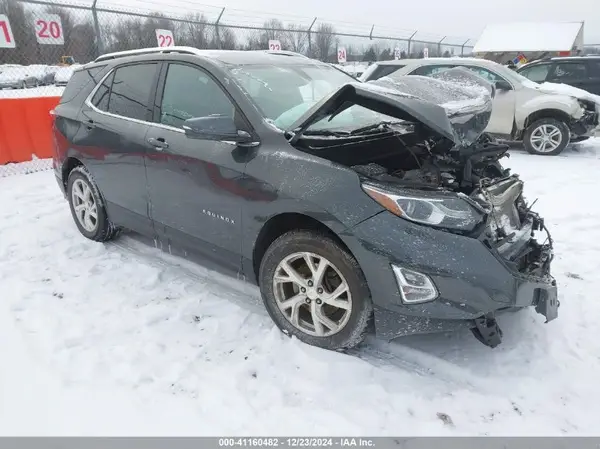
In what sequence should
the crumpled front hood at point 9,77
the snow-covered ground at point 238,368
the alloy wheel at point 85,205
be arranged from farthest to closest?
the crumpled front hood at point 9,77 < the alloy wheel at point 85,205 < the snow-covered ground at point 238,368

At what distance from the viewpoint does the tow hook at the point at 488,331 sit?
2.42 metres

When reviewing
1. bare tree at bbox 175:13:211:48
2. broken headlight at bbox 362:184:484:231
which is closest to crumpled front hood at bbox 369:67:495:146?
broken headlight at bbox 362:184:484:231

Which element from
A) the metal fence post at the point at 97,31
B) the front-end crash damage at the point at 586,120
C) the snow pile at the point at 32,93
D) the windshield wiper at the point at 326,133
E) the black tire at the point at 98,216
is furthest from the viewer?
the metal fence post at the point at 97,31

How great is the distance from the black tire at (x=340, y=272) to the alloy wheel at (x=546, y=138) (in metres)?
7.18

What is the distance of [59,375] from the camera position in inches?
103

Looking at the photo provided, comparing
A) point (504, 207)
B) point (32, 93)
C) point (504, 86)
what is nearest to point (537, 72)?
point (504, 86)

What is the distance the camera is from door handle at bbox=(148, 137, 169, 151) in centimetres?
335

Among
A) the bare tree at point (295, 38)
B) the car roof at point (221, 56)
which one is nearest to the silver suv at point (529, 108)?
the car roof at point (221, 56)

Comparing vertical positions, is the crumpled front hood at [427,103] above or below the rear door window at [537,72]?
above

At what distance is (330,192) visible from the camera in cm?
253

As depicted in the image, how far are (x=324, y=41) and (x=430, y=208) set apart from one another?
17.8 m

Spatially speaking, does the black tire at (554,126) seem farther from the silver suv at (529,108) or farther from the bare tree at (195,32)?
the bare tree at (195,32)

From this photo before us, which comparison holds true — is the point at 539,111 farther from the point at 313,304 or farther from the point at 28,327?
the point at 28,327

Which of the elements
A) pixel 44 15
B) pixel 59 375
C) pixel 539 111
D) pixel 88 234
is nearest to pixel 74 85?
pixel 88 234
